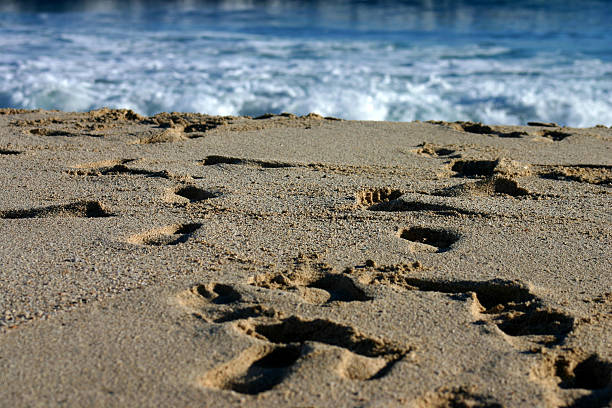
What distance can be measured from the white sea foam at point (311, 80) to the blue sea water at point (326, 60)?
0.06 feet

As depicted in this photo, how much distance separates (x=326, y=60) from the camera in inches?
350

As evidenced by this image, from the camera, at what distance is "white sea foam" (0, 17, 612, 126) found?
245 inches

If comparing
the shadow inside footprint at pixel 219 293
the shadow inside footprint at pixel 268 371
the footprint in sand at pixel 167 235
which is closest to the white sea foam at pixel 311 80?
the footprint in sand at pixel 167 235

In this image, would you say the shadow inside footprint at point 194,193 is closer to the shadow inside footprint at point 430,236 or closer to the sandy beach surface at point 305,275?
the sandy beach surface at point 305,275

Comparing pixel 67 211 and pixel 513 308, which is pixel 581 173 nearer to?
pixel 513 308

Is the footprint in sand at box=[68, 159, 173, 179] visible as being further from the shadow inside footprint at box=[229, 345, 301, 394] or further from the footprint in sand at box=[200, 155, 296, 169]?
the shadow inside footprint at box=[229, 345, 301, 394]

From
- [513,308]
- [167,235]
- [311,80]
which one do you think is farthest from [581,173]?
[311,80]

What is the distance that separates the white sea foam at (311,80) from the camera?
20.4ft

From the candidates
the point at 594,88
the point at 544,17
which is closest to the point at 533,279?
the point at 594,88

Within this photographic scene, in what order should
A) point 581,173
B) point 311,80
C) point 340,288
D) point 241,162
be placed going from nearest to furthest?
point 340,288
point 581,173
point 241,162
point 311,80

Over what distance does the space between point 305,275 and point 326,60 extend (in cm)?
708

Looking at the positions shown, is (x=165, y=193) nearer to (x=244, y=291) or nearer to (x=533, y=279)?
(x=244, y=291)

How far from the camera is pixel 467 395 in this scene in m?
1.53

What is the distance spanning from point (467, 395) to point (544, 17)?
1376 centimetres
